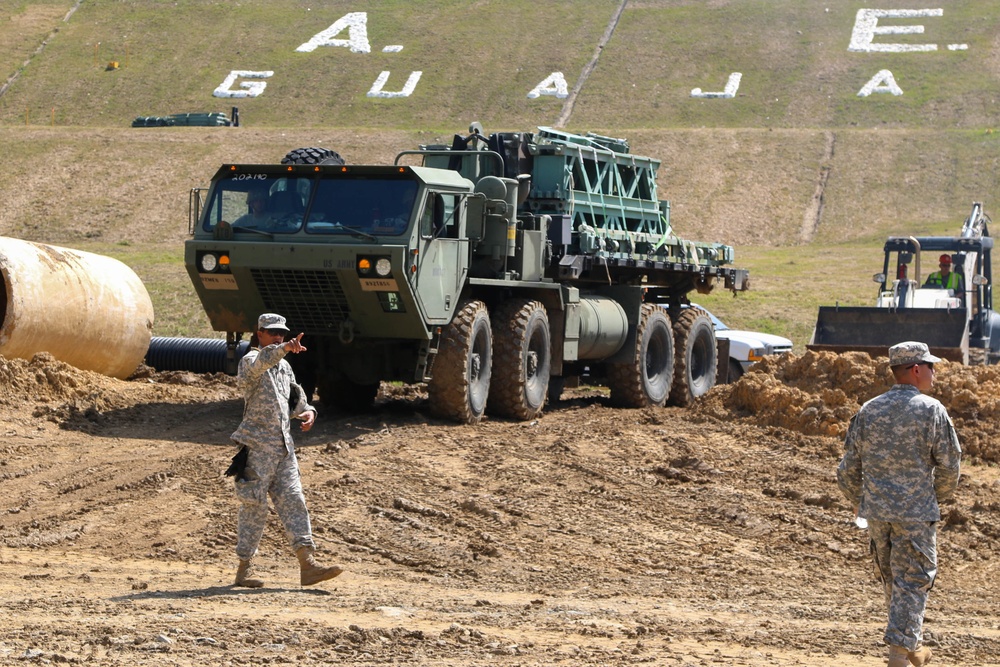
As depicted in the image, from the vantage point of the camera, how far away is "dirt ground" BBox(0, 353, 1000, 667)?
7.16m

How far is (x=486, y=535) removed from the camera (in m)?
10.3

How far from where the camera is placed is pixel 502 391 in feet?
49.8

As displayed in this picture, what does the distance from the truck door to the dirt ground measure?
4.18 ft

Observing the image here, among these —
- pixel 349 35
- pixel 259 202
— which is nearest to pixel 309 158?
pixel 259 202

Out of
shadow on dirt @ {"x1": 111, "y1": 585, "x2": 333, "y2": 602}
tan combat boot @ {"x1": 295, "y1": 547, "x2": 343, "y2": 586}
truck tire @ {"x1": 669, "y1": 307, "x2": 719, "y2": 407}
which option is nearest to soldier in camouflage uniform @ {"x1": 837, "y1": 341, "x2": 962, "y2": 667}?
tan combat boot @ {"x1": 295, "y1": 547, "x2": 343, "y2": 586}

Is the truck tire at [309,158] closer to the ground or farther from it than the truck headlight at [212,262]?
farther from it

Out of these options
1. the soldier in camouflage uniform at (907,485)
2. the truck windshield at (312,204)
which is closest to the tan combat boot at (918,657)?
the soldier in camouflage uniform at (907,485)

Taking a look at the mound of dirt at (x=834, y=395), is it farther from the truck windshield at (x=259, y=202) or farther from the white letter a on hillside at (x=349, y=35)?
the white letter a on hillside at (x=349, y=35)

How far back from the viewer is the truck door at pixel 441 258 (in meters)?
13.7

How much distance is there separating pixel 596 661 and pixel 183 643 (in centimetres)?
198

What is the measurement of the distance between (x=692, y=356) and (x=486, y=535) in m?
10.1

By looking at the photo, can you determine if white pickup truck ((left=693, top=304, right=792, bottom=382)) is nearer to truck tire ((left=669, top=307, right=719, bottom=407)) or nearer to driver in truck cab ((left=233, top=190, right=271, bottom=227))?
truck tire ((left=669, top=307, right=719, bottom=407))

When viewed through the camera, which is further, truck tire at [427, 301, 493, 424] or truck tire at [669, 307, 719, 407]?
truck tire at [669, 307, 719, 407]

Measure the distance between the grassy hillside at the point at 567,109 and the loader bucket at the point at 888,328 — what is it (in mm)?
6251
